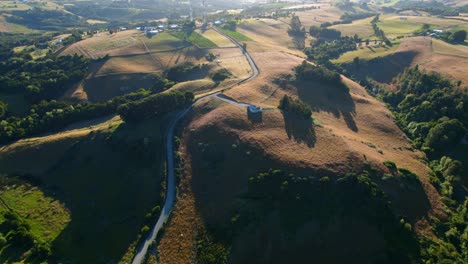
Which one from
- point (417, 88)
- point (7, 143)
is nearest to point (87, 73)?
point (7, 143)

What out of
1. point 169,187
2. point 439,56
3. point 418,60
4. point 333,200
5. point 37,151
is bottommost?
point 37,151

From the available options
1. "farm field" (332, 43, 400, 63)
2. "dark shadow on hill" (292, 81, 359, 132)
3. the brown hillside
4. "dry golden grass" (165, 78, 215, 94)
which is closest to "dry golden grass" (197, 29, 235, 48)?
"dry golden grass" (165, 78, 215, 94)

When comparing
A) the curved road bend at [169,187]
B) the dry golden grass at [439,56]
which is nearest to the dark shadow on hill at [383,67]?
the dry golden grass at [439,56]

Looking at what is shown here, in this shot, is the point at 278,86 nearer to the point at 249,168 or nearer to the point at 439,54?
the point at 249,168

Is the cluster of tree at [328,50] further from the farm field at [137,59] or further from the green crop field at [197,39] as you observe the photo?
the green crop field at [197,39]

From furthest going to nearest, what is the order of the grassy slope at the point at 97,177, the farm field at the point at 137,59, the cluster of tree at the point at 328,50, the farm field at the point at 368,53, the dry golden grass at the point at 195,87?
the cluster of tree at the point at 328,50 → the farm field at the point at 368,53 → the farm field at the point at 137,59 → the dry golden grass at the point at 195,87 → the grassy slope at the point at 97,177

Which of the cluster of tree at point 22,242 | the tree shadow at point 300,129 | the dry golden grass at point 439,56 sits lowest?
the cluster of tree at point 22,242

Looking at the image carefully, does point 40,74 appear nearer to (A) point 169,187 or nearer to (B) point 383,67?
(A) point 169,187

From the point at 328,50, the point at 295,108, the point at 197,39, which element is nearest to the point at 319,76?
the point at 295,108
